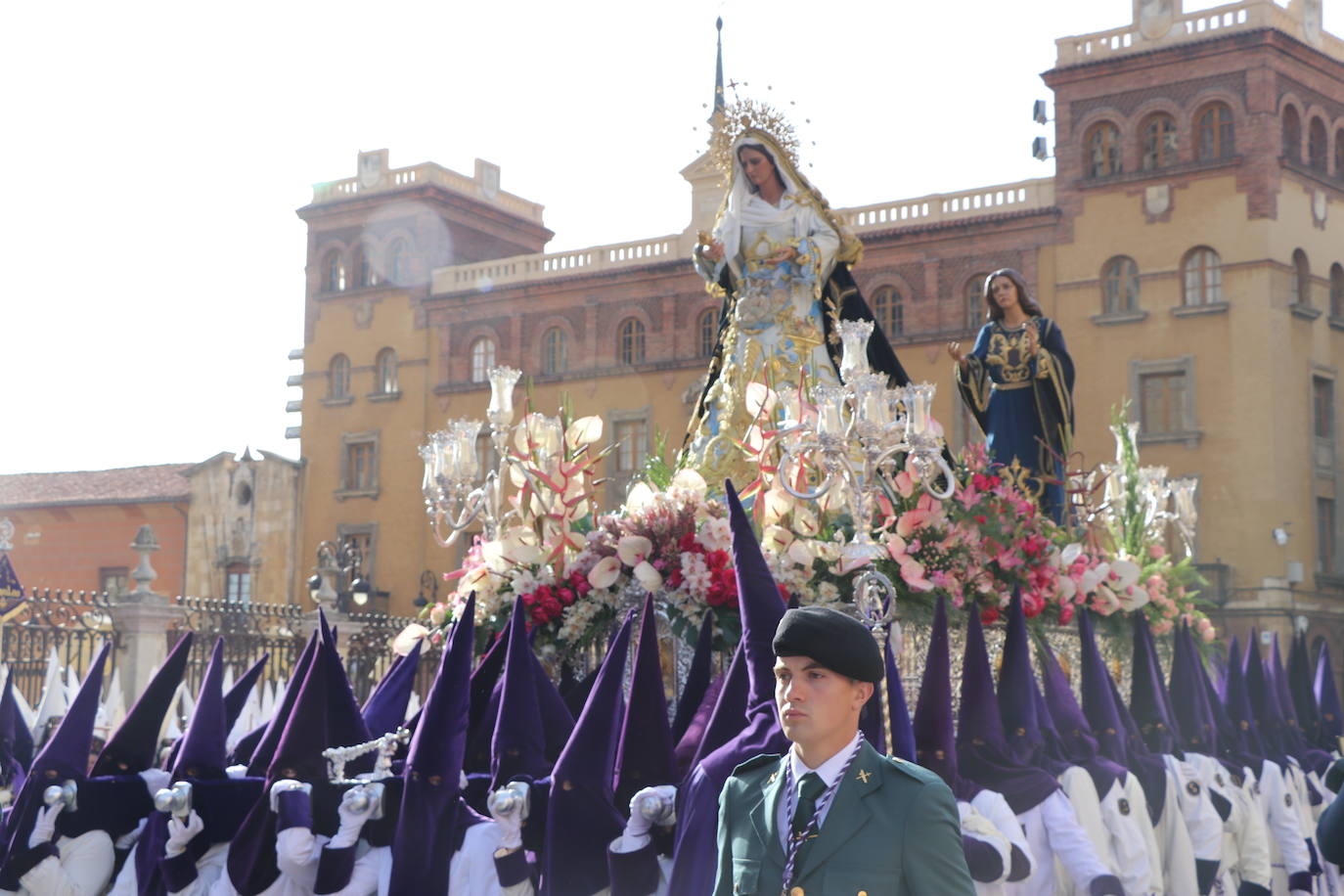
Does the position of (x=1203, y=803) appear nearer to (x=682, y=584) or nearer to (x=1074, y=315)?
(x=682, y=584)

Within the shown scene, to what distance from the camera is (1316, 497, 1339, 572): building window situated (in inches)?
1128

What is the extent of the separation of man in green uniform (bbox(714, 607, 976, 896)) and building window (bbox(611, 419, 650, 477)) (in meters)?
29.9

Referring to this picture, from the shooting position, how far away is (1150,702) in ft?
26.0

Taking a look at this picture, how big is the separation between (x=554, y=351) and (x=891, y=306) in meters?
7.71

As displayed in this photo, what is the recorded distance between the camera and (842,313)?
10062 mm

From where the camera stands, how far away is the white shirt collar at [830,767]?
3.26 meters

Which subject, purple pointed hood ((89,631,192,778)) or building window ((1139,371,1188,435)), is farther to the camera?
building window ((1139,371,1188,435))

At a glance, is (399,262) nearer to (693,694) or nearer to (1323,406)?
(1323,406)

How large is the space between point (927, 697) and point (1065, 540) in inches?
145

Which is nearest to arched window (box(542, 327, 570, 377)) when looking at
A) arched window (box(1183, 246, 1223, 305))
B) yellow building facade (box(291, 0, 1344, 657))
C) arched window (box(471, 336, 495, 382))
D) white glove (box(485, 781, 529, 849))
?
yellow building facade (box(291, 0, 1344, 657))

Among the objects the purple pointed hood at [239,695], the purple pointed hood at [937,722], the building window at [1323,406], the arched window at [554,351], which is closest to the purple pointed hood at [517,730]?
the purple pointed hood at [937,722]

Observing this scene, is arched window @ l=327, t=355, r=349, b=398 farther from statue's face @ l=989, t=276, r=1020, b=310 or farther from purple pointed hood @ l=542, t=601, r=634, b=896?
purple pointed hood @ l=542, t=601, r=634, b=896

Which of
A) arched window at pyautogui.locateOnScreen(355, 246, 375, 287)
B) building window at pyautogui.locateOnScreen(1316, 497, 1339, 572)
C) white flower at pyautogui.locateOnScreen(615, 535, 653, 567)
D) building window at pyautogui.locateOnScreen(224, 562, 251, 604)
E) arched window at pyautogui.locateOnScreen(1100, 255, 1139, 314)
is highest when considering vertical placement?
arched window at pyautogui.locateOnScreen(355, 246, 375, 287)

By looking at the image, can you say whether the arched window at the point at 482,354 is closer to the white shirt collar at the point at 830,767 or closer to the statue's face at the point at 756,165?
the statue's face at the point at 756,165
